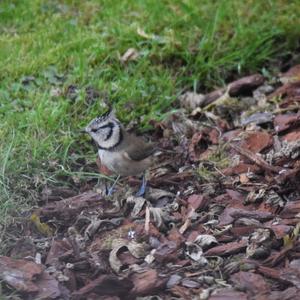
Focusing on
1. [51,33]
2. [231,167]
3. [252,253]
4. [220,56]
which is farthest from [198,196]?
[51,33]

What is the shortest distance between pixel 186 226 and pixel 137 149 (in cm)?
101

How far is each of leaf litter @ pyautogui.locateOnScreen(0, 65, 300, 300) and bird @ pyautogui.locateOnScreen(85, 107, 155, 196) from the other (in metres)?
0.12

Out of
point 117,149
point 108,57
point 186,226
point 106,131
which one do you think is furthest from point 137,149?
point 108,57

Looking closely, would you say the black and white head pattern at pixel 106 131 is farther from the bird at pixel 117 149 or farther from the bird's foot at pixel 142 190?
the bird's foot at pixel 142 190

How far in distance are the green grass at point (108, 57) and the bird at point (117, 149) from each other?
0.91 feet

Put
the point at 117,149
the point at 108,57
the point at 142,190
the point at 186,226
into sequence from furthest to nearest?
the point at 108,57
the point at 117,149
the point at 142,190
the point at 186,226

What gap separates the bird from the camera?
6273mm

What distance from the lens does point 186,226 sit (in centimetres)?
552

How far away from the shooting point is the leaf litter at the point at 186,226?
193 inches

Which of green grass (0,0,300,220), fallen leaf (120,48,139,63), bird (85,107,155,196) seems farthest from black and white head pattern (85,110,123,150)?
fallen leaf (120,48,139,63)

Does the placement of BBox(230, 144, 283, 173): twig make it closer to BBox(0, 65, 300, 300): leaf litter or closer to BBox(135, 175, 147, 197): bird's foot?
BBox(0, 65, 300, 300): leaf litter

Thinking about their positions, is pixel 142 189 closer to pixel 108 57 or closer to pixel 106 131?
pixel 106 131

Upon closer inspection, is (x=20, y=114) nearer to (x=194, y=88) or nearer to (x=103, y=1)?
(x=194, y=88)

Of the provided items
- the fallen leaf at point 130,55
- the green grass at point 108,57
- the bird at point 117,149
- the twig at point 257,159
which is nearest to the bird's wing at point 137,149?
the bird at point 117,149
